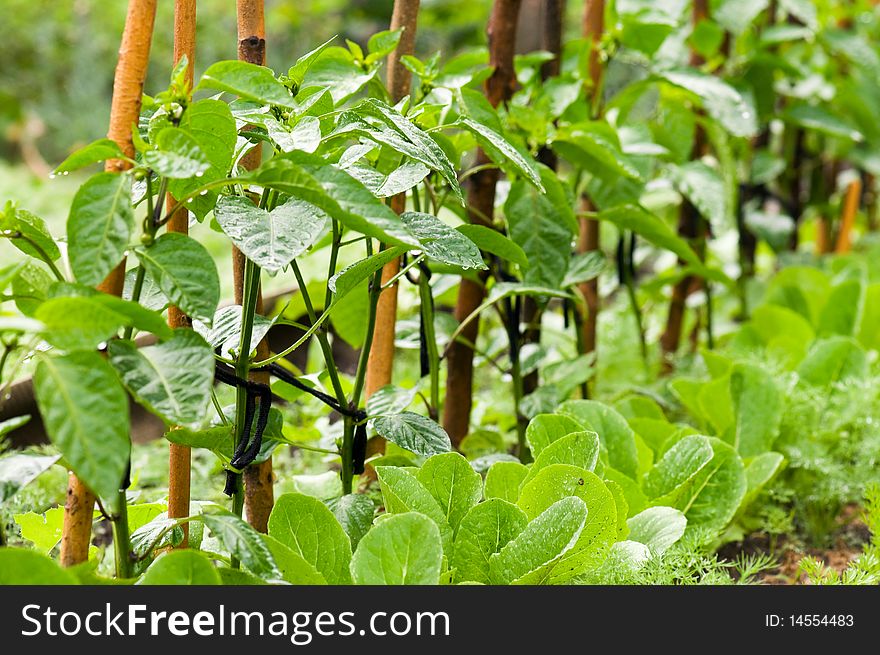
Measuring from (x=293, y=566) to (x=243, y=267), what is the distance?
0.31m

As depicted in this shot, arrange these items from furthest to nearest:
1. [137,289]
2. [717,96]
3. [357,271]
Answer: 1. [717,96]
2. [357,271]
3. [137,289]

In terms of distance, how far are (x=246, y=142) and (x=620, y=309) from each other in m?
1.28

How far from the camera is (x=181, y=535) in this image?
710 millimetres

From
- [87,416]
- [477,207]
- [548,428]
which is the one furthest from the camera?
[477,207]

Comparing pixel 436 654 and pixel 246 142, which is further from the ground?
pixel 246 142

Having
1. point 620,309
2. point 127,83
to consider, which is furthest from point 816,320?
point 127,83

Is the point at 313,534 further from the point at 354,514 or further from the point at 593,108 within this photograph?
the point at 593,108

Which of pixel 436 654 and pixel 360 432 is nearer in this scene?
pixel 436 654

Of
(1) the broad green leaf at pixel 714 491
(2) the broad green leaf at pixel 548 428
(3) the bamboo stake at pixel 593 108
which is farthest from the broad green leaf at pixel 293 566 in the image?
(3) the bamboo stake at pixel 593 108

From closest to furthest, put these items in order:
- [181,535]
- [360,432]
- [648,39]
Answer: [181,535], [360,432], [648,39]

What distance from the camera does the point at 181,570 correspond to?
24.1 inches

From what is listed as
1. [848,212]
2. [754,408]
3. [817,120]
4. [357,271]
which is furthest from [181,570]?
[848,212]

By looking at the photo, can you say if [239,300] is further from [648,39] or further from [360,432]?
[648,39]

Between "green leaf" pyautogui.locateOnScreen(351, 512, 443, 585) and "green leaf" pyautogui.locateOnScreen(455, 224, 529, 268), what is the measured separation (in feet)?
0.99
